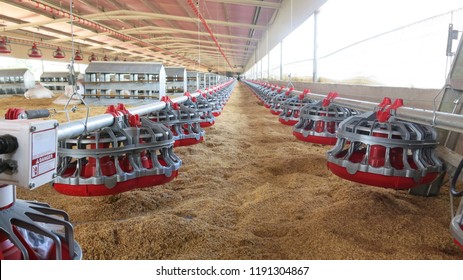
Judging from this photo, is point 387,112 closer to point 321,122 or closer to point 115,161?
point 321,122

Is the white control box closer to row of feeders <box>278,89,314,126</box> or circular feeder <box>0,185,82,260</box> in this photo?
circular feeder <box>0,185,82,260</box>

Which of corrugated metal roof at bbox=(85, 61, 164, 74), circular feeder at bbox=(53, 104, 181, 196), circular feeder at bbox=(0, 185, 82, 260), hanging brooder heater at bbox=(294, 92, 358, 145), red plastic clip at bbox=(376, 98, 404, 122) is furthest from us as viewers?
corrugated metal roof at bbox=(85, 61, 164, 74)

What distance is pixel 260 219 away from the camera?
250cm

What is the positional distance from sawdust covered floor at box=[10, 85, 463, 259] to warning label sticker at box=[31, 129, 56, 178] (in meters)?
1.07

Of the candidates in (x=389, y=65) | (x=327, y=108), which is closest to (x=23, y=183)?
(x=327, y=108)

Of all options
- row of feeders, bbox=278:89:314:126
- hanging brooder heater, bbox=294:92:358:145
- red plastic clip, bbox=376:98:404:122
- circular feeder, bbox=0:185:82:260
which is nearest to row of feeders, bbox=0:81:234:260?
circular feeder, bbox=0:185:82:260

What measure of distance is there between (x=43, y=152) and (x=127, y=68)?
1139 centimetres

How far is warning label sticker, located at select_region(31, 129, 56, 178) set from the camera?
991mm

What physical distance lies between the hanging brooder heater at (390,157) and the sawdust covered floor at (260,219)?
0.41 meters

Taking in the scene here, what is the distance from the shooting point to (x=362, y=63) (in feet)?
17.9

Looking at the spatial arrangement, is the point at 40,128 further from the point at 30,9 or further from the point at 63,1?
the point at 30,9

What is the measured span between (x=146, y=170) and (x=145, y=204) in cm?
113

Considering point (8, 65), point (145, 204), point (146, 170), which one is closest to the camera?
point (146, 170)

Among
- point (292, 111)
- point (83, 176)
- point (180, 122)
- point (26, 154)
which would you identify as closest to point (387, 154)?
point (83, 176)
